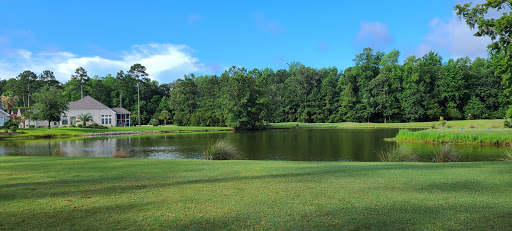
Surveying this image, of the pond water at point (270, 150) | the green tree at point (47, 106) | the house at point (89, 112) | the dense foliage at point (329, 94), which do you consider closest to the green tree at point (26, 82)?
the dense foliage at point (329, 94)

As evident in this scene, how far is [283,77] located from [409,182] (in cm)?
9829

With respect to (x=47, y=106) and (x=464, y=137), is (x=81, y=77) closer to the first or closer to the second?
(x=47, y=106)

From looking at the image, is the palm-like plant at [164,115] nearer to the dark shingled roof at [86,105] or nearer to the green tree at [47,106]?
the dark shingled roof at [86,105]

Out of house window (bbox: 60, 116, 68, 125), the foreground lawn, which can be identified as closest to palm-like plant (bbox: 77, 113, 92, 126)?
house window (bbox: 60, 116, 68, 125)

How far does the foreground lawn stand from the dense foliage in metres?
49.9

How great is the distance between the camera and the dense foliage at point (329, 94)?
62.8 metres

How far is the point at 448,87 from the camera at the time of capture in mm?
68250

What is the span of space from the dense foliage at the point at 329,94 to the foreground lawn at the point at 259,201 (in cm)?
4990

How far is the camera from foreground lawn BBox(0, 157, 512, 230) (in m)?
3.74

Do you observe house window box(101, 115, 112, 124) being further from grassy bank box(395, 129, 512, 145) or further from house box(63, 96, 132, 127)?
grassy bank box(395, 129, 512, 145)

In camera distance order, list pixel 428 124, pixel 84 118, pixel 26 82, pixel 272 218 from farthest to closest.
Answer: pixel 26 82 < pixel 428 124 < pixel 84 118 < pixel 272 218

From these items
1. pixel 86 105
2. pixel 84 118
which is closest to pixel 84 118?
pixel 84 118

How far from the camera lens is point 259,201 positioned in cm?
473

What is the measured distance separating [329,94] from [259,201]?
3108 inches
